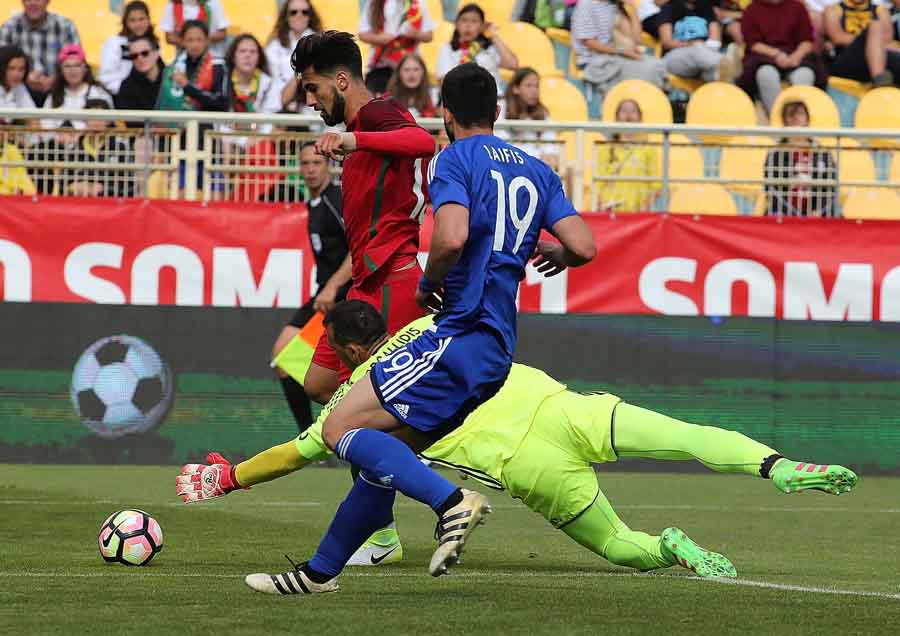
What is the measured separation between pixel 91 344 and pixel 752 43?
7994mm

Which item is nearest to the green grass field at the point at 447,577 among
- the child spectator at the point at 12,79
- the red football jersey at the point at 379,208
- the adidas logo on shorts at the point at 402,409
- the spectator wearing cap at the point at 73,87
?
the adidas logo on shorts at the point at 402,409

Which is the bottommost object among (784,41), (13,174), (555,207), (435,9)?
(13,174)

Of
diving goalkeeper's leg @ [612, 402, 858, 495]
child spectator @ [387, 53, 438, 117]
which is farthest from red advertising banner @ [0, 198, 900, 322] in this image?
diving goalkeeper's leg @ [612, 402, 858, 495]

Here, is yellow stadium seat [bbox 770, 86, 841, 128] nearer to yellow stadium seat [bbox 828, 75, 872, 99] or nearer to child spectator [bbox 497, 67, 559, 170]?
yellow stadium seat [bbox 828, 75, 872, 99]

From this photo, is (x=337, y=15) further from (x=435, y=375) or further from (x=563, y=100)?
(x=435, y=375)

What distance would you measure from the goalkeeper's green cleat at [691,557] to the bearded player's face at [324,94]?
2.31 metres

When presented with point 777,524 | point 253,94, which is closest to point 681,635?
point 777,524

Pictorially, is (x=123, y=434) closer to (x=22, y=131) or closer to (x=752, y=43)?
(x=22, y=131)

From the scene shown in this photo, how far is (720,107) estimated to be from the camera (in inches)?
673

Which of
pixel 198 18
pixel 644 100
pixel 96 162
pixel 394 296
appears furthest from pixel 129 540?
pixel 644 100

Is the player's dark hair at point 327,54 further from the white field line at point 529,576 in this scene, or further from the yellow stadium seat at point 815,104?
the yellow stadium seat at point 815,104

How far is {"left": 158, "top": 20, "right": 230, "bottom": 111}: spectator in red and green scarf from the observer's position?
50.7ft

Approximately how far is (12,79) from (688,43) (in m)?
7.05

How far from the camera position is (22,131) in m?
13.7
